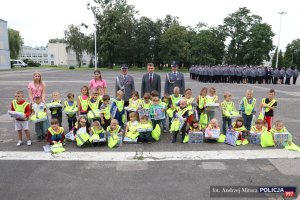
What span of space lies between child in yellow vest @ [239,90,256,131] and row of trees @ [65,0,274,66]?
5187 cm

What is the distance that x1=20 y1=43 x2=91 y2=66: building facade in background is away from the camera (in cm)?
10838

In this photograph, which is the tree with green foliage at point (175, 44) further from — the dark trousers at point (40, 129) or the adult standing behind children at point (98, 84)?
the dark trousers at point (40, 129)

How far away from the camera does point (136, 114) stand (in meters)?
7.25

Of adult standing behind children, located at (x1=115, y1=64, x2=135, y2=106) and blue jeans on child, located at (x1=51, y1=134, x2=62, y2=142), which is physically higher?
adult standing behind children, located at (x1=115, y1=64, x2=135, y2=106)

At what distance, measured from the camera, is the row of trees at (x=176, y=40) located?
189 ft

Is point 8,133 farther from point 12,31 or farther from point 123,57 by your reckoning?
point 12,31

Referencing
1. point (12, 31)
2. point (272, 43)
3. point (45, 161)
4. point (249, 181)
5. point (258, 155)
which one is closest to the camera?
point (249, 181)

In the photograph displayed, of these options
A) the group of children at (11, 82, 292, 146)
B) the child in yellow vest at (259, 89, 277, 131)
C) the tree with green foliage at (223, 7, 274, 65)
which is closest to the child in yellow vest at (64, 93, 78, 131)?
the group of children at (11, 82, 292, 146)

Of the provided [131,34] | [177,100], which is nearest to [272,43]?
[131,34]

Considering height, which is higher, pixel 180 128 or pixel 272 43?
pixel 272 43

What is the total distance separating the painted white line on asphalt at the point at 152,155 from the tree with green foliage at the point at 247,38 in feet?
180

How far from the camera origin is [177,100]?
7.49m

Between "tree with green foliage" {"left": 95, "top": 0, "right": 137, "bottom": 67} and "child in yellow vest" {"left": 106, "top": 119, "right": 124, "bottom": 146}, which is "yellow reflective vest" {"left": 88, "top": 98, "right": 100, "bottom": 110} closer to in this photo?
"child in yellow vest" {"left": 106, "top": 119, "right": 124, "bottom": 146}

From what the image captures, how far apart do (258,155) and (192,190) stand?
7.79 ft
